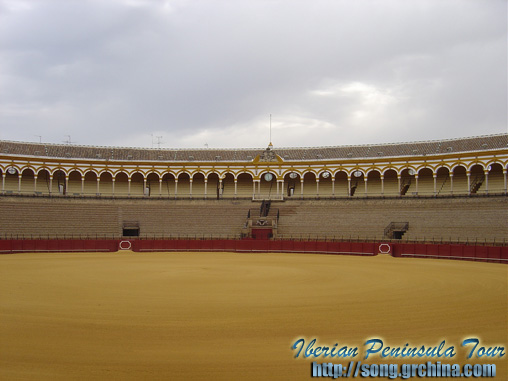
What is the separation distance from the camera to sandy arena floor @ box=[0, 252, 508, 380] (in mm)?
6864

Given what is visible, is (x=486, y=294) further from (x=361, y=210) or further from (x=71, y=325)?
(x=361, y=210)

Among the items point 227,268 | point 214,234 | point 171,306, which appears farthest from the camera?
point 214,234

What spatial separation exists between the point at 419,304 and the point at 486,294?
3079 millimetres

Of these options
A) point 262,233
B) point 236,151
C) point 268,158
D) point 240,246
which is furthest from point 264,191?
point 240,246

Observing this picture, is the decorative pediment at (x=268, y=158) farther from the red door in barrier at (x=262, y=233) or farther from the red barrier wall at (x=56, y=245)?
the red barrier wall at (x=56, y=245)

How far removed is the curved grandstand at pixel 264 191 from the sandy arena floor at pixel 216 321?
19945 mm

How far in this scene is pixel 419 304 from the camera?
11.2m

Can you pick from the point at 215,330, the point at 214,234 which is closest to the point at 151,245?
the point at 214,234

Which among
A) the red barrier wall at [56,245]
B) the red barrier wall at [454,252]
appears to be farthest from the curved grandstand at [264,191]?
the red barrier wall at [454,252]

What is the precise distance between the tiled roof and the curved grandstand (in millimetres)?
108

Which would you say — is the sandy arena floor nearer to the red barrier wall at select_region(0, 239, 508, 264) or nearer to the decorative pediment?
the red barrier wall at select_region(0, 239, 508, 264)

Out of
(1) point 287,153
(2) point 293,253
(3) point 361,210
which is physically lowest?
(2) point 293,253

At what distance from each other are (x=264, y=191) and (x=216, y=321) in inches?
1492

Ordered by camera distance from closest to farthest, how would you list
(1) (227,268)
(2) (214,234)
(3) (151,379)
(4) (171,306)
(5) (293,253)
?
(3) (151,379), (4) (171,306), (1) (227,268), (5) (293,253), (2) (214,234)
